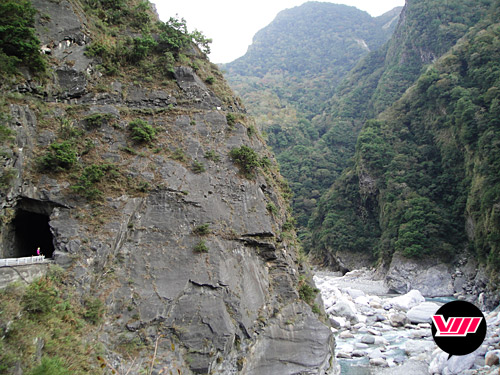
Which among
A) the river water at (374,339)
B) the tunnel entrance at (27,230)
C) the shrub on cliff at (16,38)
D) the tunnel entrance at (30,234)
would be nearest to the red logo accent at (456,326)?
the river water at (374,339)

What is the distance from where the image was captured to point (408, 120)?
6500 cm

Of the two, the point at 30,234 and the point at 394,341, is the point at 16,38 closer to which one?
the point at 30,234

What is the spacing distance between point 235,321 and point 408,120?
200 ft

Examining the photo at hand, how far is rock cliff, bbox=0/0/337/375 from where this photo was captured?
12969 mm

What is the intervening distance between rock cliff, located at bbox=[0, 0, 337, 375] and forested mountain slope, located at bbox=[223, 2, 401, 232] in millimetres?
65042

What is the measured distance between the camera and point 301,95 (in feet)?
469

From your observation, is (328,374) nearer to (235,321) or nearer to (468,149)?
(235,321)

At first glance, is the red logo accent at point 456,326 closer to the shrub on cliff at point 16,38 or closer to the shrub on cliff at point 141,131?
the shrub on cliff at point 141,131

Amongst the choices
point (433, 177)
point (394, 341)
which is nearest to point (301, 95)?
point (433, 177)

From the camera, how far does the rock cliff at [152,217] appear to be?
12969 millimetres

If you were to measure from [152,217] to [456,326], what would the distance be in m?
11.2

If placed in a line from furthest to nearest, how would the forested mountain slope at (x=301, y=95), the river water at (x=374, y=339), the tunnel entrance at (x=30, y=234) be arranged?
1. the forested mountain slope at (x=301, y=95)
2. the river water at (x=374, y=339)
3. the tunnel entrance at (x=30, y=234)

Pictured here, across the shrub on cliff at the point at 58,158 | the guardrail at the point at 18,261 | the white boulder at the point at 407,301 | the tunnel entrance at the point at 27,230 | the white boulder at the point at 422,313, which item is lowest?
the white boulder at the point at 407,301

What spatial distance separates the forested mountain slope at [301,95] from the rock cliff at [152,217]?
2561 inches
